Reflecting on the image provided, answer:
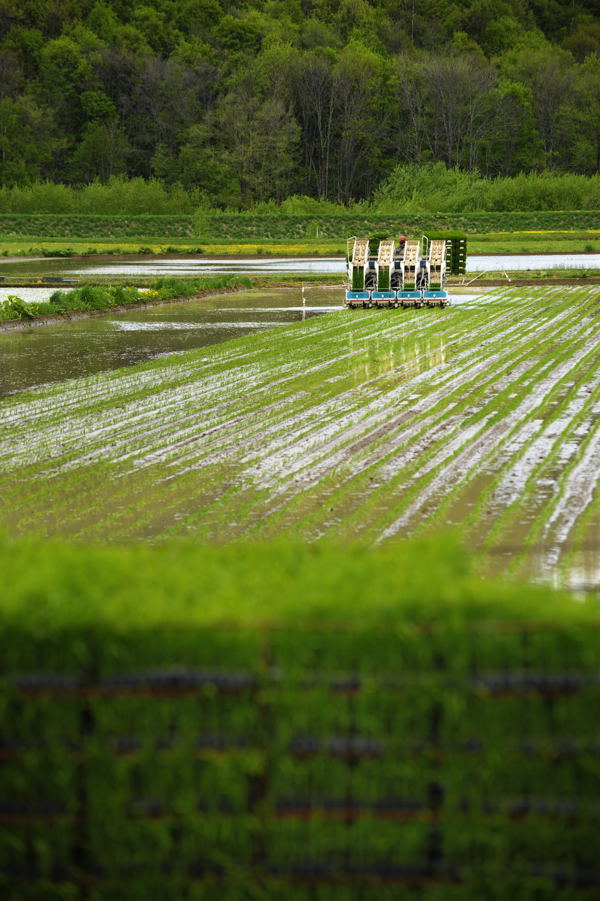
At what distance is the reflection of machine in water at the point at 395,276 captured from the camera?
98.9ft

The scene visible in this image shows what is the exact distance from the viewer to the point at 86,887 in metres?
3.99

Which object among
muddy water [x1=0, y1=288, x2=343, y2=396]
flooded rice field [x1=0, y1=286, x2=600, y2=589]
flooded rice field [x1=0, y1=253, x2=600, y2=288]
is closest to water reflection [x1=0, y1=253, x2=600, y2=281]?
flooded rice field [x1=0, y1=253, x2=600, y2=288]

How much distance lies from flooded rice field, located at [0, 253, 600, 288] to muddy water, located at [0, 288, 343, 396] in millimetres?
12814

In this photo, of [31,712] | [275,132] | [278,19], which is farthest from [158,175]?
[31,712]

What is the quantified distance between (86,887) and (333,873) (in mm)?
774

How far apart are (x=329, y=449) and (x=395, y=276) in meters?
18.0

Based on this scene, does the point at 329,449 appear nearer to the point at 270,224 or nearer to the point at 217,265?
the point at 217,265

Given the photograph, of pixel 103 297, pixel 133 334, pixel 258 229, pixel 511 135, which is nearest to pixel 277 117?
pixel 511 135

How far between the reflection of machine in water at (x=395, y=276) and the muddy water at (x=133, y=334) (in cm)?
121

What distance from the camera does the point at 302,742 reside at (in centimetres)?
384

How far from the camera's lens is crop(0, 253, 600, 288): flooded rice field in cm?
4897

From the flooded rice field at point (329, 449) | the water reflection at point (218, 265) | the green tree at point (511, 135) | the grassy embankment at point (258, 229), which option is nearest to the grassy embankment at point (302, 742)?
the flooded rice field at point (329, 449)

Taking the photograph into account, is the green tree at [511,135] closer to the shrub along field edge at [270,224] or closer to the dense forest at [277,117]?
the dense forest at [277,117]

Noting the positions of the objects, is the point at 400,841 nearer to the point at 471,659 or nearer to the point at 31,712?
the point at 471,659
